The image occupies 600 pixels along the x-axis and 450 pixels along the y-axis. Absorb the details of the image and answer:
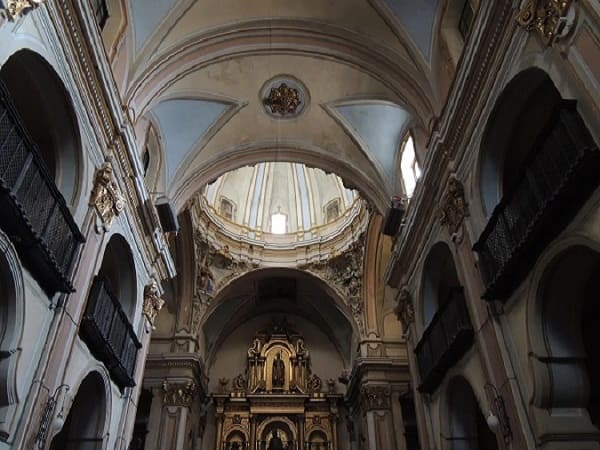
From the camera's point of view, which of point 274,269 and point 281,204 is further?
point 281,204

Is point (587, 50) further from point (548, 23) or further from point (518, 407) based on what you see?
point (518, 407)

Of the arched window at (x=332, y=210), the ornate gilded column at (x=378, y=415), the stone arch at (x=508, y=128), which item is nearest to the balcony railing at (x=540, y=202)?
the stone arch at (x=508, y=128)

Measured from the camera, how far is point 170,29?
1049 cm

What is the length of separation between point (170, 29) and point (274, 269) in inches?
453

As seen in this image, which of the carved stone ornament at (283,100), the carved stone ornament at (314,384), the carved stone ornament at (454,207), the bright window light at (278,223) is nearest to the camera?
the carved stone ornament at (454,207)

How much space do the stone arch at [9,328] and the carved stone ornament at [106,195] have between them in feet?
7.75

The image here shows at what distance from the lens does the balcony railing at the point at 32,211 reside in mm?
5625

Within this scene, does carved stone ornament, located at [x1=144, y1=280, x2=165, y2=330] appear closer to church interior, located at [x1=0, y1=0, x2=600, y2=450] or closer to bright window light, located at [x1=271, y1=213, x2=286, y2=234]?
church interior, located at [x1=0, y1=0, x2=600, y2=450]

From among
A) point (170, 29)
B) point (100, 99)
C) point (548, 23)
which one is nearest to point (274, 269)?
point (170, 29)

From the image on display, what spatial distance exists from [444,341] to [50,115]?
7.55 m

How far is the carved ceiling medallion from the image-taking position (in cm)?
1296

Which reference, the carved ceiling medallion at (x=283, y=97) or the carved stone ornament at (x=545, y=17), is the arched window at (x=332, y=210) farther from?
the carved stone ornament at (x=545, y=17)

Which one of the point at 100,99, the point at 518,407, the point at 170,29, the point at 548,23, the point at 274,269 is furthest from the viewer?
the point at 274,269

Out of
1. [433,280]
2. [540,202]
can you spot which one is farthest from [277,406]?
[540,202]
